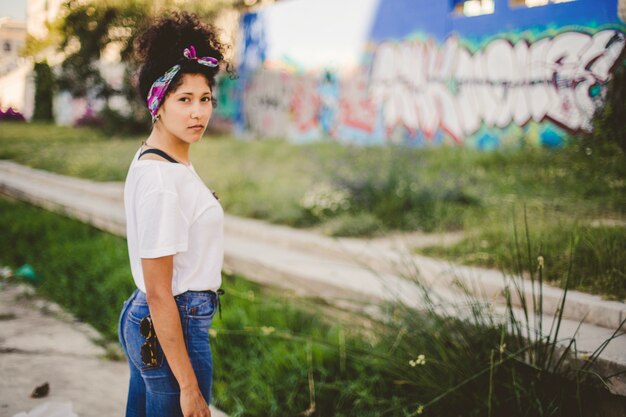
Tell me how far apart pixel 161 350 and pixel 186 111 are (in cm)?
67

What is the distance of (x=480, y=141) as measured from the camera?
8750 millimetres

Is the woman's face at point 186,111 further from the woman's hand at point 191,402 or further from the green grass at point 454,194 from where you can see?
the green grass at point 454,194

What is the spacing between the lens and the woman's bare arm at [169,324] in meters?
1.48

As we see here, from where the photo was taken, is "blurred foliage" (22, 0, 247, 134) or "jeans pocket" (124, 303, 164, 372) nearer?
"jeans pocket" (124, 303, 164, 372)

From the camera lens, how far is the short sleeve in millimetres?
1469

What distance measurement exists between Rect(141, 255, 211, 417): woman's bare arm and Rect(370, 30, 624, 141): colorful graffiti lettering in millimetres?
5568

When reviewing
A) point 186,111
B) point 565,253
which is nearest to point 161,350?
point 186,111

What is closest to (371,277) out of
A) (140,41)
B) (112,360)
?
(112,360)

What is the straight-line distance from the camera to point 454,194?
18.7ft

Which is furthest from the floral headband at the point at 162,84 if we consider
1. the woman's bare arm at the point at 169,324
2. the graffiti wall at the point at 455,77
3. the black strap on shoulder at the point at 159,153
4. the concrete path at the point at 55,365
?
the graffiti wall at the point at 455,77

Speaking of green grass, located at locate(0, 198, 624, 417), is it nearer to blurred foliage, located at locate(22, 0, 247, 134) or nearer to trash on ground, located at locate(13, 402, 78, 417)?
trash on ground, located at locate(13, 402, 78, 417)

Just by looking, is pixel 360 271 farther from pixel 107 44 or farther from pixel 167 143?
pixel 107 44

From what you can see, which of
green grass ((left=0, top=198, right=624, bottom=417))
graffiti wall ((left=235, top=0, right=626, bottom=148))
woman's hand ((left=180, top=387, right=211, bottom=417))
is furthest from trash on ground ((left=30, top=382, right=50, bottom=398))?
graffiti wall ((left=235, top=0, right=626, bottom=148))

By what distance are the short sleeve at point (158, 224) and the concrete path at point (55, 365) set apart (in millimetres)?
1473
